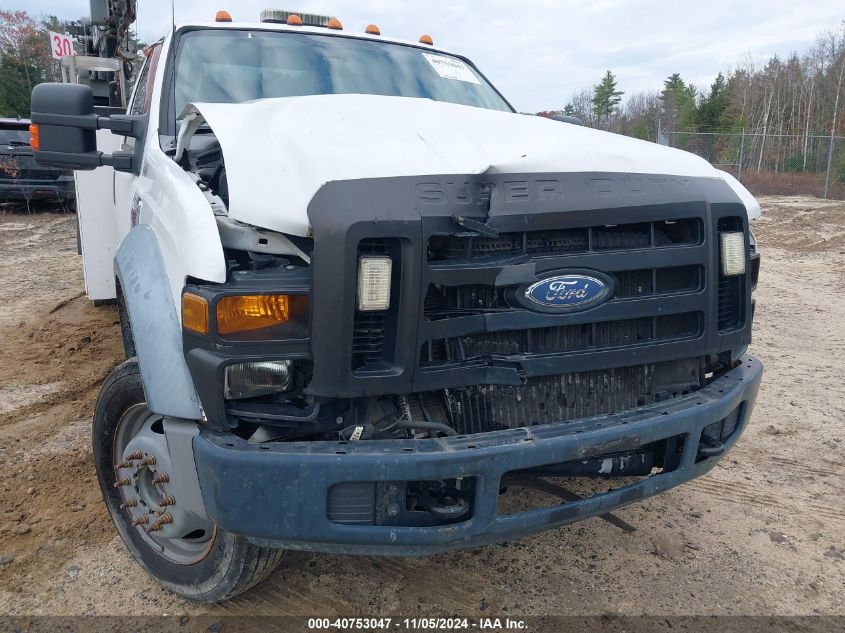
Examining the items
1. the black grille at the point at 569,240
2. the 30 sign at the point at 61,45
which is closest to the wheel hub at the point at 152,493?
the black grille at the point at 569,240

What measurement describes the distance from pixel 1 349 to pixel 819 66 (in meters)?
45.1

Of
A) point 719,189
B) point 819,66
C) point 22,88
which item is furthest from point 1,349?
point 819,66

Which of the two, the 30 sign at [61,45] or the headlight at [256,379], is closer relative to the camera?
the headlight at [256,379]

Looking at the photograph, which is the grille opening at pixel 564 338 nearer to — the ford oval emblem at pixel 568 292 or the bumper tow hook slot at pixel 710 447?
the ford oval emblem at pixel 568 292

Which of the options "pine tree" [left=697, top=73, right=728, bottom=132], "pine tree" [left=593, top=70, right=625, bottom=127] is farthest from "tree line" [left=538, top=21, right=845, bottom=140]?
"pine tree" [left=593, top=70, right=625, bottom=127]

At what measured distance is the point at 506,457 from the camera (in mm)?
1964

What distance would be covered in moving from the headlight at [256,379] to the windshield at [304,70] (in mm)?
1807

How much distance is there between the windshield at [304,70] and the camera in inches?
135

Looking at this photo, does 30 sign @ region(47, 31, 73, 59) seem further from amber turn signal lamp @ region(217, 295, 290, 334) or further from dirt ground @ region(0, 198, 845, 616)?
amber turn signal lamp @ region(217, 295, 290, 334)

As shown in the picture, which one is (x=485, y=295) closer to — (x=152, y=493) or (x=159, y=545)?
(x=152, y=493)

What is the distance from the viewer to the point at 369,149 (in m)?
2.12

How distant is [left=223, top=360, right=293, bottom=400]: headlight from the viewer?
6.47 ft

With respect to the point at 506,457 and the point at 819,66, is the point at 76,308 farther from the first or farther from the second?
the point at 819,66

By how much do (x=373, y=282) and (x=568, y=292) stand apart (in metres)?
0.62
